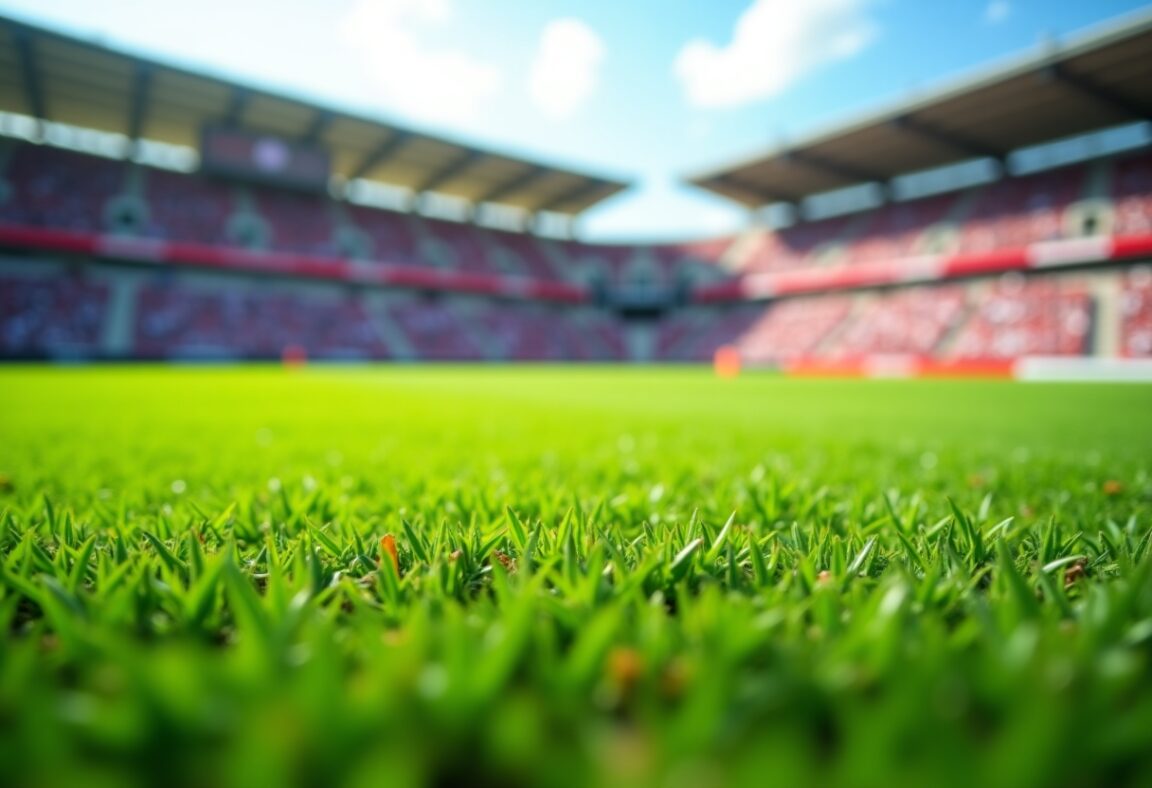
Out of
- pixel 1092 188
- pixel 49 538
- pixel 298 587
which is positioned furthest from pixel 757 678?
pixel 1092 188

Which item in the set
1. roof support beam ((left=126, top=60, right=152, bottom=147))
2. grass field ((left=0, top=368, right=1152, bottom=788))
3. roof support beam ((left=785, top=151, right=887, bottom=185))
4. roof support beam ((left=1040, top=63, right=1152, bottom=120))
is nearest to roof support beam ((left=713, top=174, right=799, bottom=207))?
roof support beam ((left=785, top=151, right=887, bottom=185))

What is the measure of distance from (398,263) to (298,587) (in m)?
31.5

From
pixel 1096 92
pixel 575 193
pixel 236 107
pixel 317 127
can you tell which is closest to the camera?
pixel 1096 92

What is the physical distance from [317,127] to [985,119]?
2733 centimetres

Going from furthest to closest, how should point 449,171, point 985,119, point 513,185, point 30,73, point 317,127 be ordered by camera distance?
point 513,185, point 449,171, point 317,127, point 985,119, point 30,73

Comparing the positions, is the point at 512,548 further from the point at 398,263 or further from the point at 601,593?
the point at 398,263

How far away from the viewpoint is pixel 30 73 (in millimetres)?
19609

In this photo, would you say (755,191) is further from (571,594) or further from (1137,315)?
(571,594)

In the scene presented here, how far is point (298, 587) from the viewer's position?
0.68 m

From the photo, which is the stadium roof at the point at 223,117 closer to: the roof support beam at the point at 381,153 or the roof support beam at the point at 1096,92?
the roof support beam at the point at 381,153

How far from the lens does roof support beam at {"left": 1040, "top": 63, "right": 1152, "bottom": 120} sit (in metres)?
18.3

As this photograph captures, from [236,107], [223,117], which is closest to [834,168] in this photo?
[236,107]

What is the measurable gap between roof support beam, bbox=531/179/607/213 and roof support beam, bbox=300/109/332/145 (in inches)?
503

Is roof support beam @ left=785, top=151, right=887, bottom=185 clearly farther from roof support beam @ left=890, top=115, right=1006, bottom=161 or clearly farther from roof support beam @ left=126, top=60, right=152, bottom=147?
roof support beam @ left=126, top=60, right=152, bottom=147
